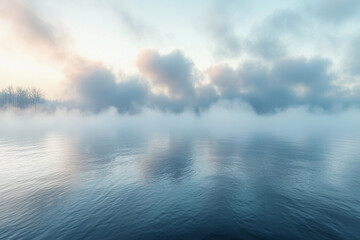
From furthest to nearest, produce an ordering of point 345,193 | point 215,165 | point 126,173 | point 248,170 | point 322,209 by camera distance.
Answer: point 215,165
point 248,170
point 126,173
point 345,193
point 322,209

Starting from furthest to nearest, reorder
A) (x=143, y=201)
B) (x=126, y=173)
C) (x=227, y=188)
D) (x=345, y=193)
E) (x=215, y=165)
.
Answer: (x=215, y=165) → (x=126, y=173) → (x=227, y=188) → (x=345, y=193) → (x=143, y=201)

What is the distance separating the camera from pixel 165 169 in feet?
177

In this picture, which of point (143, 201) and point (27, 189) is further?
point (27, 189)

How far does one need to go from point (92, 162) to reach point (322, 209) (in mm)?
70618

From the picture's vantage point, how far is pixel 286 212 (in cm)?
2867

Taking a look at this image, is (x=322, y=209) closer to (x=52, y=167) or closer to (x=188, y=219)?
(x=188, y=219)

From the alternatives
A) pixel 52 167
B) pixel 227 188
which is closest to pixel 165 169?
pixel 227 188

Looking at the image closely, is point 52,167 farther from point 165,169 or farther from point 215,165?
point 215,165

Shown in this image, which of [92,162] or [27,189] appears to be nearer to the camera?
[27,189]

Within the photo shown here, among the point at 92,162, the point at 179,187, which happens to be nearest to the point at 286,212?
the point at 179,187

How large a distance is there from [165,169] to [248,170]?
Result: 2908 centimetres

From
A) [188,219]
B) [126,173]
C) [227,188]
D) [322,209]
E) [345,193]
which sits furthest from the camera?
[126,173]

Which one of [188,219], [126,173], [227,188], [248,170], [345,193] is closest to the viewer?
[188,219]

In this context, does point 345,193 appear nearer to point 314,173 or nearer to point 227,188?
point 314,173
